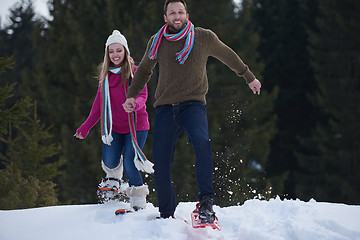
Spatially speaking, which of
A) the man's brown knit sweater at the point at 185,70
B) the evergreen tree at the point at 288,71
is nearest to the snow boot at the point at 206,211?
the man's brown knit sweater at the point at 185,70

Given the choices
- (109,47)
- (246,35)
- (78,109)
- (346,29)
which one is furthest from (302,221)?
(346,29)

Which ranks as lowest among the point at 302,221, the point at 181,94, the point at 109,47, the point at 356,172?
the point at 356,172

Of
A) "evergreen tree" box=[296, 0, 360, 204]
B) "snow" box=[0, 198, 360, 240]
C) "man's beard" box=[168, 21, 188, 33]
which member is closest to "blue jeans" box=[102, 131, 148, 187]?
"snow" box=[0, 198, 360, 240]

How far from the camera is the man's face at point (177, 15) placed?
341cm

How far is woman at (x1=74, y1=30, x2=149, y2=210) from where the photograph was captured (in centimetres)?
399

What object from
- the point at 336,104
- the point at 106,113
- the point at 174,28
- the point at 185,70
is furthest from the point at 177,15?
the point at 336,104

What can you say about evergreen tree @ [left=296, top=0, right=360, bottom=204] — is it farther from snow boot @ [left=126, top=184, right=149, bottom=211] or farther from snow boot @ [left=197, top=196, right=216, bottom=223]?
snow boot @ [left=197, top=196, right=216, bottom=223]

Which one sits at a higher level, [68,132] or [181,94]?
[181,94]

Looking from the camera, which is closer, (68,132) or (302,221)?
(302,221)

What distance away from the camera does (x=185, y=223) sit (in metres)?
→ 3.30

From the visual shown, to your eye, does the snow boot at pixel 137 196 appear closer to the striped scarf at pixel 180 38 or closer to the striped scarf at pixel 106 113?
the striped scarf at pixel 106 113

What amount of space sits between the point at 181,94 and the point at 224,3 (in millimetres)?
9408

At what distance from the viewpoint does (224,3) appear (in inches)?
479

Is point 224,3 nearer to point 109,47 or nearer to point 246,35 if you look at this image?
point 246,35
